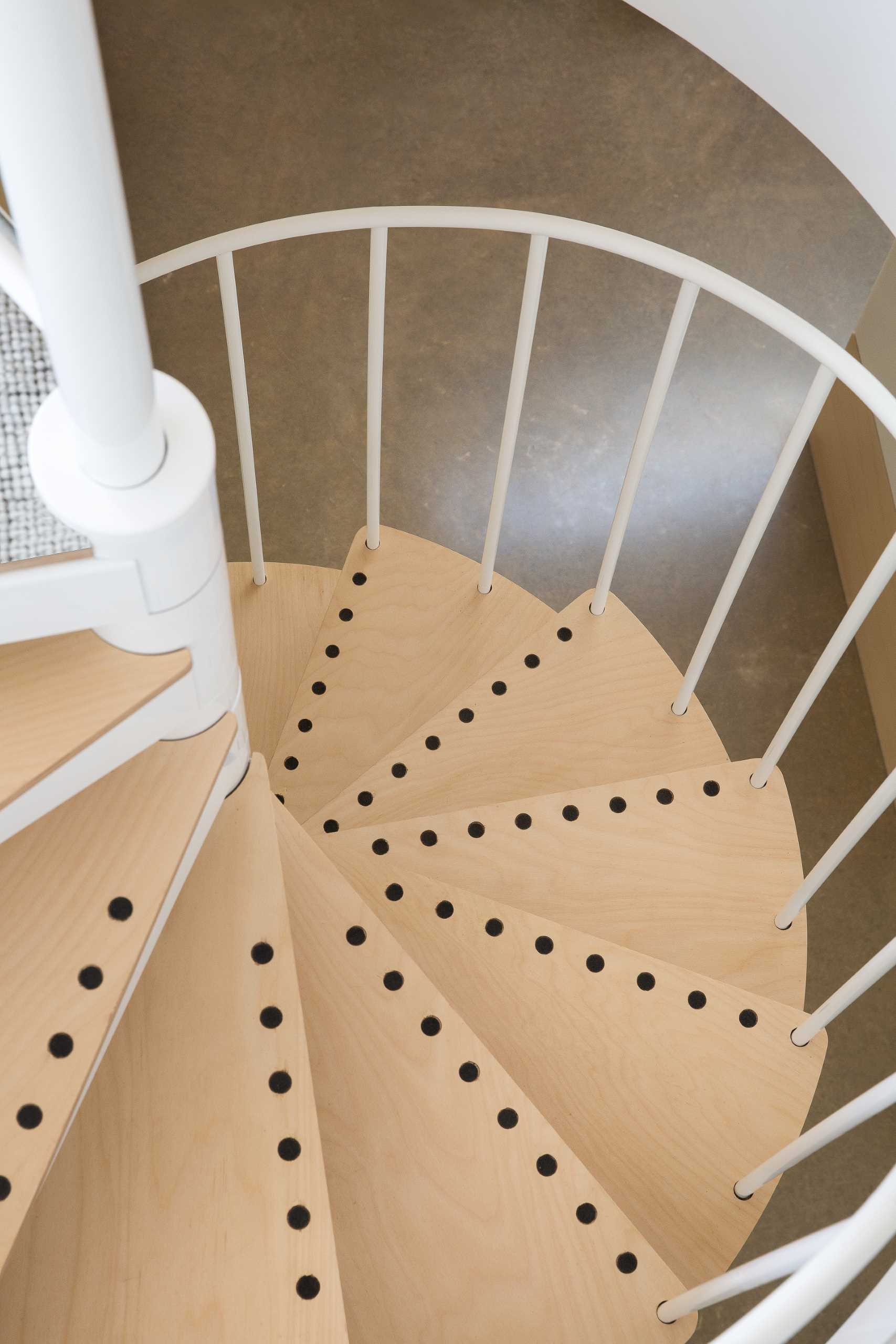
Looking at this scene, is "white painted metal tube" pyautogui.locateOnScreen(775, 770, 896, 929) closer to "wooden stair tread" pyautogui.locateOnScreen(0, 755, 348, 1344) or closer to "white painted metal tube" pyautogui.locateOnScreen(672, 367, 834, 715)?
"white painted metal tube" pyautogui.locateOnScreen(672, 367, 834, 715)

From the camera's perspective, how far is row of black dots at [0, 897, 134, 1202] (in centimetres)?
112

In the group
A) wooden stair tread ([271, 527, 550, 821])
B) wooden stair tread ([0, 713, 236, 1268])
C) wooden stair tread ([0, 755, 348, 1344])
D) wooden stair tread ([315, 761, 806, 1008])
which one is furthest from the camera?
wooden stair tread ([271, 527, 550, 821])

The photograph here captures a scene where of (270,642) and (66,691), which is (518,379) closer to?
(270,642)

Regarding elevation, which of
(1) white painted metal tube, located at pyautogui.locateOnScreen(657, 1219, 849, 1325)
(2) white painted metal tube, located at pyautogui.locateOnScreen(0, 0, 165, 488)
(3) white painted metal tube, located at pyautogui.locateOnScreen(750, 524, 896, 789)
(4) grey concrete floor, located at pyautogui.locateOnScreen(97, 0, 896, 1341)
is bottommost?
(1) white painted metal tube, located at pyautogui.locateOnScreen(657, 1219, 849, 1325)

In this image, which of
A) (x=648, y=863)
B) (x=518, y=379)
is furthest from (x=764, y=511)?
(x=648, y=863)

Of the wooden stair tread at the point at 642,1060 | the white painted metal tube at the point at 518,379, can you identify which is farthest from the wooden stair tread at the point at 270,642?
the wooden stair tread at the point at 642,1060

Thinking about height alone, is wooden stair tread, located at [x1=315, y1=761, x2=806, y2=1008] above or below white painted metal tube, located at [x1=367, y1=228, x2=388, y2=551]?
below

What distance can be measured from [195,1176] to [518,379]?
49.1 inches

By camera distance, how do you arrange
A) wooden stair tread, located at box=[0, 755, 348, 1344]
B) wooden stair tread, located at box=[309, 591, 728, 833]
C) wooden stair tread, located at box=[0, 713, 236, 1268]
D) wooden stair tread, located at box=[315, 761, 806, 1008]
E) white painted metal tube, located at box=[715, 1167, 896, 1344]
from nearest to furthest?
white painted metal tube, located at box=[715, 1167, 896, 1344]
wooden stair tread, located at box=[0, 713, 236, 1268]
wooden stair tread, located at box=[0, 755, 348, 1344]
wooden stair tread, located at box=[315, 761, 806, 1008]
wooden stair tread, located at box=[309, 591, 728, 833]

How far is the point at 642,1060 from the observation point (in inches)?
69.7

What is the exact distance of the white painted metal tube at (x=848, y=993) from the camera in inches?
56.4

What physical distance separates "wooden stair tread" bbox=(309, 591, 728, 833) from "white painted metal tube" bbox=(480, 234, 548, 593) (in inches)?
8.0

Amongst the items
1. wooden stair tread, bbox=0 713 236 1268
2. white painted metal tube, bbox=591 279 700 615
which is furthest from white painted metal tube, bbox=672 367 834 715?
wooden stair tread, bbox=0 713 236 1268

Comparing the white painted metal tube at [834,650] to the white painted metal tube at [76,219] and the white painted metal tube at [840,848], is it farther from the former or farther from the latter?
the white painted metal tube at [76,219]
